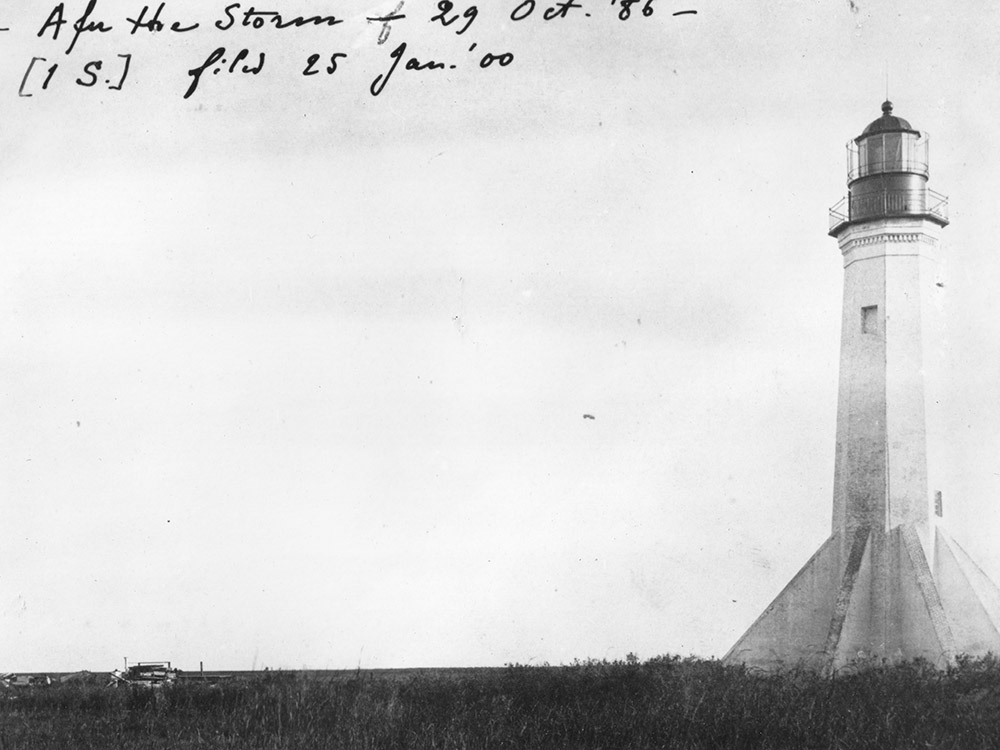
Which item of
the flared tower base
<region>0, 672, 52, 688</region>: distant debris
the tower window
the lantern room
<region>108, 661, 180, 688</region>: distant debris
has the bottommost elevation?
<region>0, 672, 52, 688</region>: distant debris

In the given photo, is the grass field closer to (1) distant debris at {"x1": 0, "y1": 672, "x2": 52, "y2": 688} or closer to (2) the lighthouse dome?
(1) distant debris at {"x1": 0, "y1": 672, "x2": 52, "y2": 688}

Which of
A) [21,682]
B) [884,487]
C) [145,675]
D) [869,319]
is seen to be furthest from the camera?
[869,319]

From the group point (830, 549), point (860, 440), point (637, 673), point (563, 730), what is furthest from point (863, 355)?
point (563, 730)

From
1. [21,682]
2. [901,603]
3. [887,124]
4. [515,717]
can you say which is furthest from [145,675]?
[887,124]

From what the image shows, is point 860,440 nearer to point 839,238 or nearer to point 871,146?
point 839,238

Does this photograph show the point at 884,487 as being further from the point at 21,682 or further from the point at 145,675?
the point at 21,682

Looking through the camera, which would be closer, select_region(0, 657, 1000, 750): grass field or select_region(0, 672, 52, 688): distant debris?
select_region(0, 657, 1000, 750): grass field

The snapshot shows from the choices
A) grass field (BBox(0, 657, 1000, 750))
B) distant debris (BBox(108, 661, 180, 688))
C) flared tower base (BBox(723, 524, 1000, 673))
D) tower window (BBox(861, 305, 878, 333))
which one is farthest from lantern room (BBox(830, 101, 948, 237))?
distant debris (BBox(108, 661, 180, 688))
